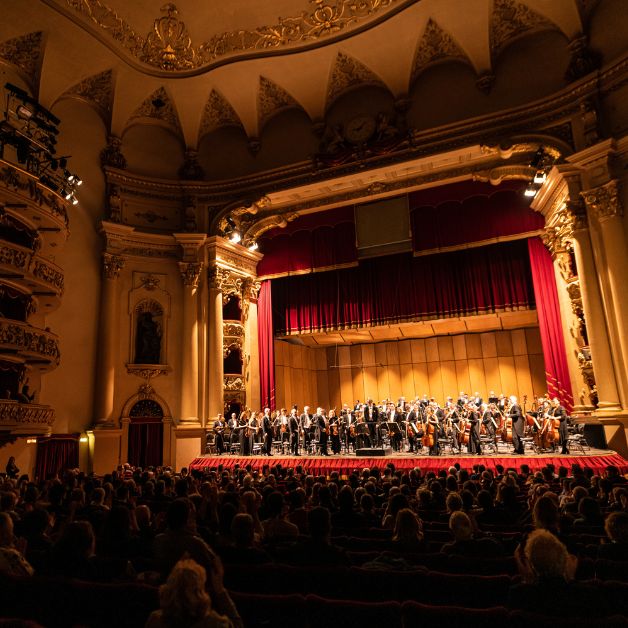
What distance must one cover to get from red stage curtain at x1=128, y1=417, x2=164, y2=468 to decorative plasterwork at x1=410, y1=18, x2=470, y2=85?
11.7m

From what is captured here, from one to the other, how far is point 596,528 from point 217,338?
39.7 ft

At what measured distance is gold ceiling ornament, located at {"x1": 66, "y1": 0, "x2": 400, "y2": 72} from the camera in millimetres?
12633

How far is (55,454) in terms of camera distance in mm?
11961

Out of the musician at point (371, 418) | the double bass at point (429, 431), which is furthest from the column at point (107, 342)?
the double bass at point (429, 431)

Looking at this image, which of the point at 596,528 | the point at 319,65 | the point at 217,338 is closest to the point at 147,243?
the point at 217,338

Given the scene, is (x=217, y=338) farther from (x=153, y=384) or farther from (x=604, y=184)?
(x=604, y=184)

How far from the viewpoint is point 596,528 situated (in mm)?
3850

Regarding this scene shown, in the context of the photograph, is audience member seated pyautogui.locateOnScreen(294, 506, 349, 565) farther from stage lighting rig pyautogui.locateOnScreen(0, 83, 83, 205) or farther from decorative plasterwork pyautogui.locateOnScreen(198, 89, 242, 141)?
decorative plasterwork pyautogui.locateOnScreen(198, 89, 242, 141)

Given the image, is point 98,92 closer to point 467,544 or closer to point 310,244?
point 310,244

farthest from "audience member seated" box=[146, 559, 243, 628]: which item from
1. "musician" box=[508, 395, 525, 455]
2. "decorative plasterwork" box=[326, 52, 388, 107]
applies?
"decorative plasterwork" box=[326, 52, 388, 107]

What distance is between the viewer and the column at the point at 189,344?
562 inches

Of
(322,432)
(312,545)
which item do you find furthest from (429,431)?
(312,545)

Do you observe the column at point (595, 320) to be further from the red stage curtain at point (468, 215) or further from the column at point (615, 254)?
the red stage curtain at point (468, 215)

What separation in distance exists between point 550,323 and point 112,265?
463 inches
